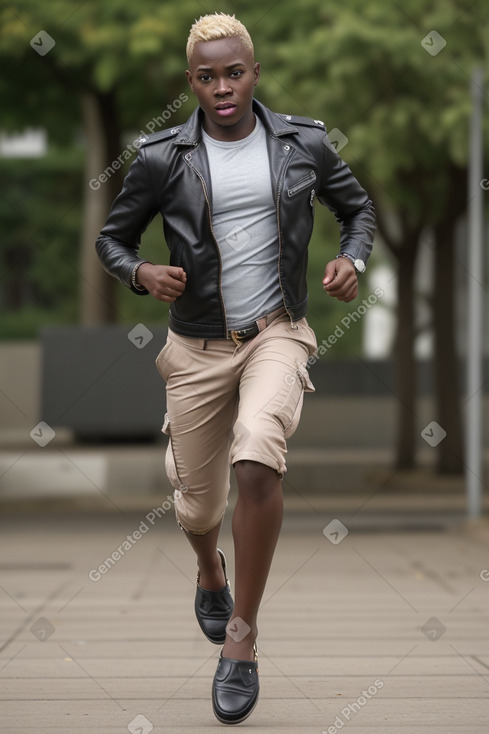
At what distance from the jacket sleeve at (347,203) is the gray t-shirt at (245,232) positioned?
258mm

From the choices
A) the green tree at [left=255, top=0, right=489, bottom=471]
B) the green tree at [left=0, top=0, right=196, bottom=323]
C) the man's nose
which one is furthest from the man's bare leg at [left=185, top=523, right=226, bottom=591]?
the green tree at [left=255, top=0, right=489, bottom=471]

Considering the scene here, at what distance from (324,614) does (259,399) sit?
2.87m

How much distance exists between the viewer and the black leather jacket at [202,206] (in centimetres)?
420

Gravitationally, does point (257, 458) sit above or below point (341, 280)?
below

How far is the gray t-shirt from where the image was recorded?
4199mm

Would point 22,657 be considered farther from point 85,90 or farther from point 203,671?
point 85,90

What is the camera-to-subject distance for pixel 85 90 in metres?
16.4

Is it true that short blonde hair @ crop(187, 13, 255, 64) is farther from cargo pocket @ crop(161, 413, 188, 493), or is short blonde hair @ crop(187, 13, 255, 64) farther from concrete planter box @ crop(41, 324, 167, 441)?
concrete planter box @ crop(41, 324, 167, 441)

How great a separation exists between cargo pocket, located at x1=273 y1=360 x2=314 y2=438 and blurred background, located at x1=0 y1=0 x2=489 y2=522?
4.81m

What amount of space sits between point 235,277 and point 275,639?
2.17 m

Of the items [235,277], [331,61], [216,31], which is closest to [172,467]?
[235,277]

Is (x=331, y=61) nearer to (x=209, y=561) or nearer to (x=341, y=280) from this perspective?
(x=209, y=561)

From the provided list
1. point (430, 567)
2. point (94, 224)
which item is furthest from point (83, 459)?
point (430, 567)

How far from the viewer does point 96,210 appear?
18.3 m
